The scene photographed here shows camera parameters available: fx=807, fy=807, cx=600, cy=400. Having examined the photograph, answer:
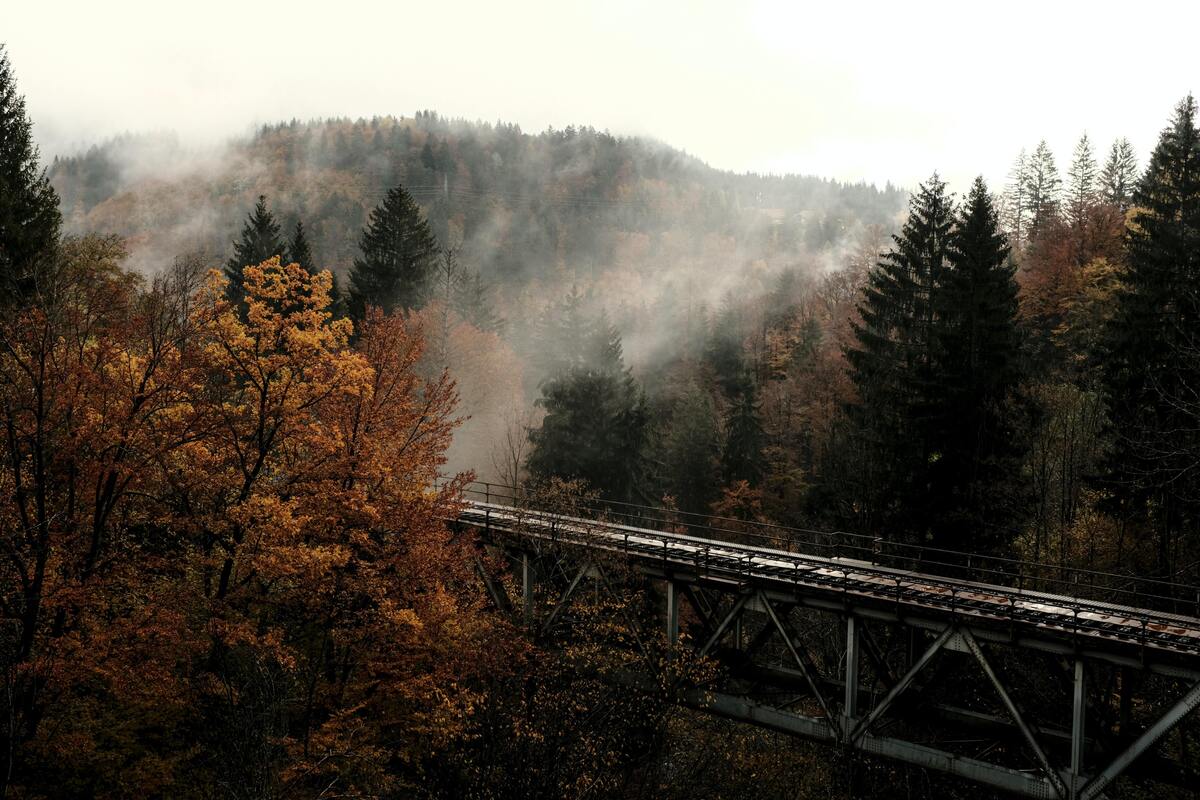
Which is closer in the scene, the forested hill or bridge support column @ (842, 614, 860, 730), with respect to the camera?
bridge support column @ (842, 614, 860, 730)

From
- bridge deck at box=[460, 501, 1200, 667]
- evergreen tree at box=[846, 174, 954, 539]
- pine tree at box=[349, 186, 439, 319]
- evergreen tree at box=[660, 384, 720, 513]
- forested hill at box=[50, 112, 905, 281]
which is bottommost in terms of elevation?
evergreen tree at box=[660, 384, 720, 513]

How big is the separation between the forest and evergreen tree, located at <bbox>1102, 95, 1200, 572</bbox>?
155 mm

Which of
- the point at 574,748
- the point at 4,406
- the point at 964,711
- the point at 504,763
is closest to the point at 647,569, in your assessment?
the point at 574,748

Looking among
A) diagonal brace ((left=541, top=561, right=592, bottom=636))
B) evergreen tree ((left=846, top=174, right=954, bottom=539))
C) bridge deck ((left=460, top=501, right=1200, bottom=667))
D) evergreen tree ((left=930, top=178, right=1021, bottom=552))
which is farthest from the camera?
evergreen tree ((left=846, top=174, right=954, bottom=539))

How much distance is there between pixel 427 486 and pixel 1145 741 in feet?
62.0

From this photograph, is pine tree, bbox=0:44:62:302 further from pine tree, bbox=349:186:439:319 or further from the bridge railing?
pine tree, bbox=349:186:439:319

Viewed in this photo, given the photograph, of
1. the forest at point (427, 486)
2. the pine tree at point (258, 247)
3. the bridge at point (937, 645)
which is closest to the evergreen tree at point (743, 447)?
the forest at point (427, 486)

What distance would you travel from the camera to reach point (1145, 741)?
1712cm

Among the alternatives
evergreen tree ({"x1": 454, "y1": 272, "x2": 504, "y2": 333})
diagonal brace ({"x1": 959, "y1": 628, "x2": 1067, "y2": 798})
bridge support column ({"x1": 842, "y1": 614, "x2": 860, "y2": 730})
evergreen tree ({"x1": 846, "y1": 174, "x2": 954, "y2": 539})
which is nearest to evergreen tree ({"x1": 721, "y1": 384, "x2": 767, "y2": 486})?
evergreen tree ({"x1": 846, "y1": 174, "x2": 954, "y2": 539})

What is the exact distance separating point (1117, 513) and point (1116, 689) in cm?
638

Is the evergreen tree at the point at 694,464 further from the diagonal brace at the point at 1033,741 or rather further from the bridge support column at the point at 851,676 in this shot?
the diagonal brace at the point at 1033,741

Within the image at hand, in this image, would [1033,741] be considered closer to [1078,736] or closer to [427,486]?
[1078,736]

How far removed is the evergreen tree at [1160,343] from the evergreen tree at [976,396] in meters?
3.74

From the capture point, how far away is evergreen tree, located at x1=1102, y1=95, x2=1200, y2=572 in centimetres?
2745
